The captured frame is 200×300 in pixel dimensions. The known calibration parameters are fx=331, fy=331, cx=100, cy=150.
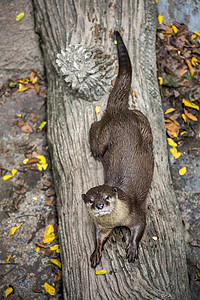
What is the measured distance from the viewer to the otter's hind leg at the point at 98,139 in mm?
2838

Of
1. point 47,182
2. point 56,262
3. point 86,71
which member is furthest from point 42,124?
point 56,262

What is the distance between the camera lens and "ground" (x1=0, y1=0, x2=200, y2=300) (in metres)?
3.06

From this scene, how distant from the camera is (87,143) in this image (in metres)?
3.02

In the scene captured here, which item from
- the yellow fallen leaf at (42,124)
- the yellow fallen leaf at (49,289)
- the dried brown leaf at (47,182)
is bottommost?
the yellow fallen leaf at (49,289)

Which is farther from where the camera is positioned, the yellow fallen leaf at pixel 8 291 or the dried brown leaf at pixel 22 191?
the dried brown leaf at pixel 22 191

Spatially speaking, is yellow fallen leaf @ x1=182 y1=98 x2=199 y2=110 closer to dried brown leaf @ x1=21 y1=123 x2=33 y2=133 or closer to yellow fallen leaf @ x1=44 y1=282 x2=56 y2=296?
dried brown leaf @ x1=21 y1=123 x2=33 y2=133

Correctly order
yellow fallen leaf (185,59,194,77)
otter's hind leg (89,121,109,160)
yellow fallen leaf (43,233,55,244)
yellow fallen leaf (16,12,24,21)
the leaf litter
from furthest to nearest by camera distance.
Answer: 1. yellow fallen leaf (16,12,24,21)
2. yellow fallen leaf (185,59,194,77)
3. the leaf litter
4. yellow fallen leaf (43,233,55,244)
5. otter's hind leg (89,121,109,160)

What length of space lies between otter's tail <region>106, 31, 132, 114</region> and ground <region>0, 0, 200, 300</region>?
36.2 inches

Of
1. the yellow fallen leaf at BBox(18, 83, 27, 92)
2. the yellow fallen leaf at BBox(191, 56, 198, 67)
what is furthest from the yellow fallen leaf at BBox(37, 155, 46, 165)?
the yellow fallen leaf at BBox(191, 56, 198, 67)

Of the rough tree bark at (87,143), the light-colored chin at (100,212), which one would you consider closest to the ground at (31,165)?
the rough tree bark at (87,143)

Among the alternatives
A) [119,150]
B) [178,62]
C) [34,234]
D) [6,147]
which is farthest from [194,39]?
[34,234]

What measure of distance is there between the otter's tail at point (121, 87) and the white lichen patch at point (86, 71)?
0.33ft

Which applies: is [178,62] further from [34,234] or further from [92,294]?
[92,294]

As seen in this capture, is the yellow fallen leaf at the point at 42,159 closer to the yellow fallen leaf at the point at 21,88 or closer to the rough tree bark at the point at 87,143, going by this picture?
the rough tree bark at the point at 87,143
